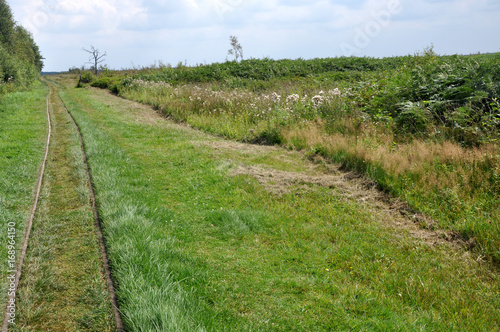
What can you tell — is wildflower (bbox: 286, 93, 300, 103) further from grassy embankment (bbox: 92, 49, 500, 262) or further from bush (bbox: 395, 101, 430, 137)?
bush (bbox: 395, 101, 430, 137)

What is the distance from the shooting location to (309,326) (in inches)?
132

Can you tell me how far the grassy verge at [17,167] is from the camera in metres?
5.07

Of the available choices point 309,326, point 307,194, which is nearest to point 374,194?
point 307,194

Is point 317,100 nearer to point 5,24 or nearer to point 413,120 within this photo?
point 413,120

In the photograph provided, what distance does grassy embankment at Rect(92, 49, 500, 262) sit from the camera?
5637mm

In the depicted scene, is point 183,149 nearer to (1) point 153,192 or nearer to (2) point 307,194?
(1) point 153,192

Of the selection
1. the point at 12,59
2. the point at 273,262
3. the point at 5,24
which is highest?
the point at 5,24

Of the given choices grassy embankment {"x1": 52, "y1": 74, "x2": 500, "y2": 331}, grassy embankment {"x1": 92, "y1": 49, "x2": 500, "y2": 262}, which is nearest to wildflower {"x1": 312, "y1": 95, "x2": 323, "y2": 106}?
grassy embankment {"x1": 92, "y1": 49, "x2": 500, "y2": 262}

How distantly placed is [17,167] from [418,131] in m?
9.19

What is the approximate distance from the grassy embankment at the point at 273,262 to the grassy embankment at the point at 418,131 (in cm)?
85

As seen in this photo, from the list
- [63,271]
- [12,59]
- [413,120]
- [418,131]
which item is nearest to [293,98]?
[413,120]

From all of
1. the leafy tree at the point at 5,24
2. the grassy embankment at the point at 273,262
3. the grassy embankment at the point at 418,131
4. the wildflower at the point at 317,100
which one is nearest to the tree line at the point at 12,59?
the leafy tree at the point at 5,24

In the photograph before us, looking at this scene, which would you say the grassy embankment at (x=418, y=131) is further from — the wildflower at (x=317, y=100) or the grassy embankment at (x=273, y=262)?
the grassy embankment at (x=273, y=262)

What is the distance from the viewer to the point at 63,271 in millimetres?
4148
